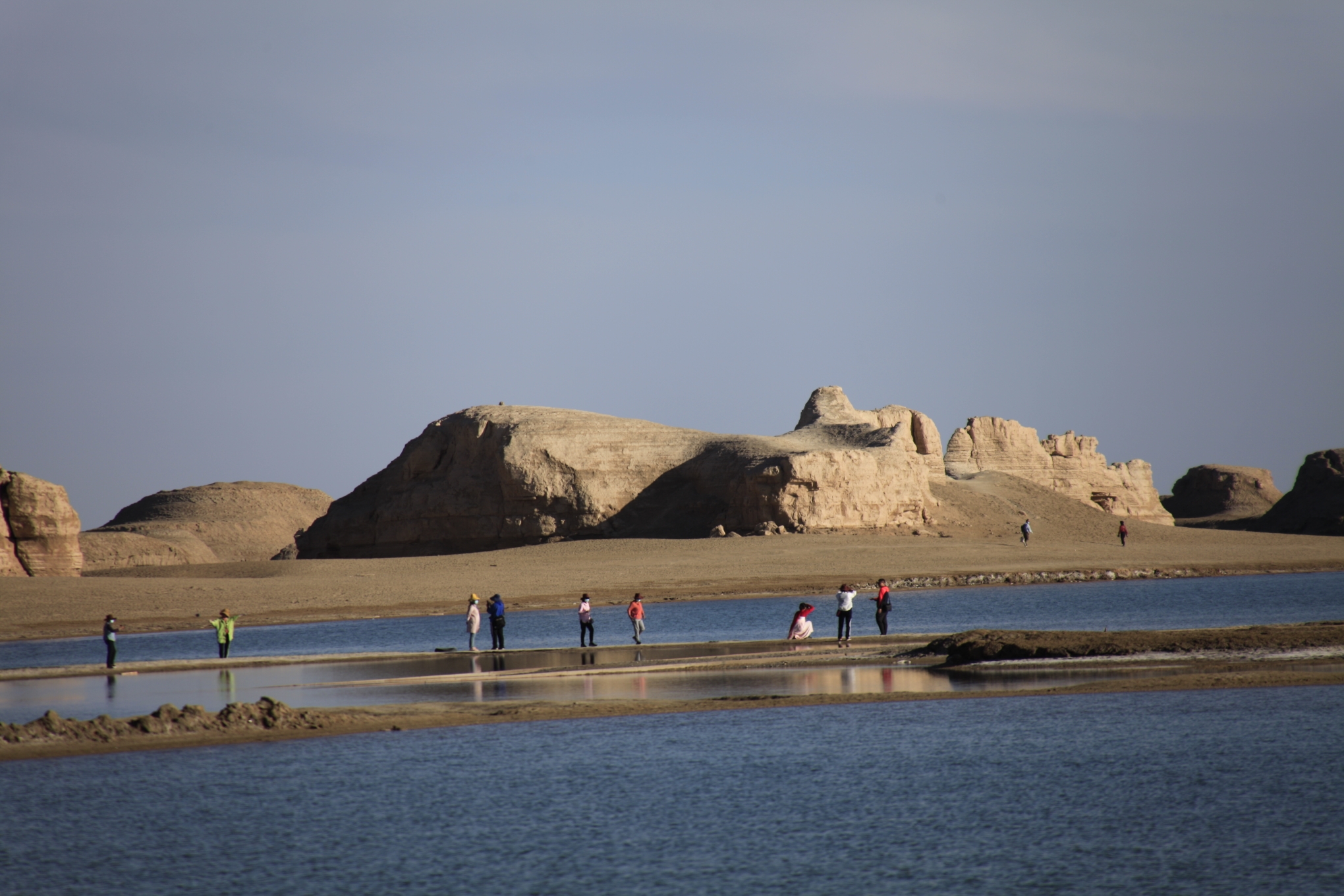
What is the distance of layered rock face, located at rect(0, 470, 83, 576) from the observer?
165ft

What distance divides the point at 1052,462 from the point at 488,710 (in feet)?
269

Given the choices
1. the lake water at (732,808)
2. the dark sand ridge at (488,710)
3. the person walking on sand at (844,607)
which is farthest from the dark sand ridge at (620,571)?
the lake water at (732,808)

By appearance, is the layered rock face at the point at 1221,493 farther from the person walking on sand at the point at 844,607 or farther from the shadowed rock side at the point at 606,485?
the person walking on sand at the point at 844,607

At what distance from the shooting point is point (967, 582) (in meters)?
49.0

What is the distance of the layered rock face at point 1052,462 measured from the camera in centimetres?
9044

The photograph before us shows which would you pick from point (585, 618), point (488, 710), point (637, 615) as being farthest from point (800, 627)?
point (488, 710)

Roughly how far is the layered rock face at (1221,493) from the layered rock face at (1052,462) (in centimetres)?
2455

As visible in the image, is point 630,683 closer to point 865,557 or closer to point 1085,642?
point 1085,642

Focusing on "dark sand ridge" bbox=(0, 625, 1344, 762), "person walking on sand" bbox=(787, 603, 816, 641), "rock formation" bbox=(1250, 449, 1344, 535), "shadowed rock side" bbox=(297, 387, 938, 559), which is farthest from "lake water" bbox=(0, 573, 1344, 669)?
"rock formation" bbox=(1250, 449, 1344, 535)

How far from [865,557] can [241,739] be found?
40.9 m

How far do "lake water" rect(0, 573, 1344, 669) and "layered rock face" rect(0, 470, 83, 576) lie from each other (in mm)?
14573

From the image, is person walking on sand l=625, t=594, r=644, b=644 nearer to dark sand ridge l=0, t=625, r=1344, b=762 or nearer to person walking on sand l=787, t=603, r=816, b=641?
person walking on sand l=787, t=603, r=816, b=641

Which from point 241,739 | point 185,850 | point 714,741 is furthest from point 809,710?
point 185,850

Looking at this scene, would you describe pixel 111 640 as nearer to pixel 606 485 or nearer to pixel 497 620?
pixel 497 620
